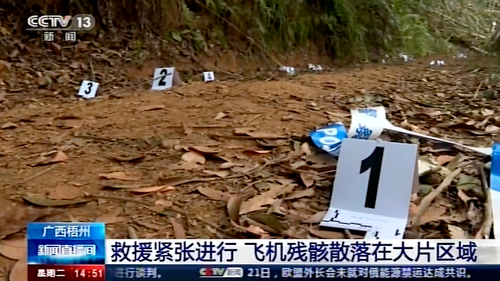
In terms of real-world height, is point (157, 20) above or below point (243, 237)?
above

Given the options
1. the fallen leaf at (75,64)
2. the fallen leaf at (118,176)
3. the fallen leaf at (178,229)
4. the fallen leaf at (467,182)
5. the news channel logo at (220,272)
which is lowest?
the news channel logo at (220,272)

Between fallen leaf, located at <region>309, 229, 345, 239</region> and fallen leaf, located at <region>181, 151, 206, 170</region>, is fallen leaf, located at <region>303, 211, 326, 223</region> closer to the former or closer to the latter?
fallen leaf, located at <region>309, 229, 345, 239</region>

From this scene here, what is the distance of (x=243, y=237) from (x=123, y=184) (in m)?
0.20

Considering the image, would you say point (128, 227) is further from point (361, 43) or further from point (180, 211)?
point (361, 43)

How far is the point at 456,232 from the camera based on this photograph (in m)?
0.70

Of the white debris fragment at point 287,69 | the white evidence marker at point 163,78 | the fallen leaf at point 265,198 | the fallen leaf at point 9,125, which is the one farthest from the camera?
the white debris fragment at point 287,69

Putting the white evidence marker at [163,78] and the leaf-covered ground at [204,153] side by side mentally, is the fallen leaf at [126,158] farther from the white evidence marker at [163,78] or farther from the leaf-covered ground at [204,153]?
the white evidence marker at [163,78]

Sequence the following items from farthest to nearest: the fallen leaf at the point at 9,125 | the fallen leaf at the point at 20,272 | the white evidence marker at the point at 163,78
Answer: the white evidence marker at the point at 163,78, the fallen leaf at the point at 9,125, the fallen leaf at the point at 20,272

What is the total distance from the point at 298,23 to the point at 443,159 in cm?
104

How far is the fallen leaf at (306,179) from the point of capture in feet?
2.55

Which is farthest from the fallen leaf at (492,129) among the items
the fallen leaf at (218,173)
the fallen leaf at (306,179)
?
the fallen leaf at (218,173)

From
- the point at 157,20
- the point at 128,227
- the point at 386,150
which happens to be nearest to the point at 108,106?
the point at 157,20

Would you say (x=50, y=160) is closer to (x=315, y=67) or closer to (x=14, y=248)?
(x=14, y=248)

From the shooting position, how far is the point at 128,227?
0.69 metres
